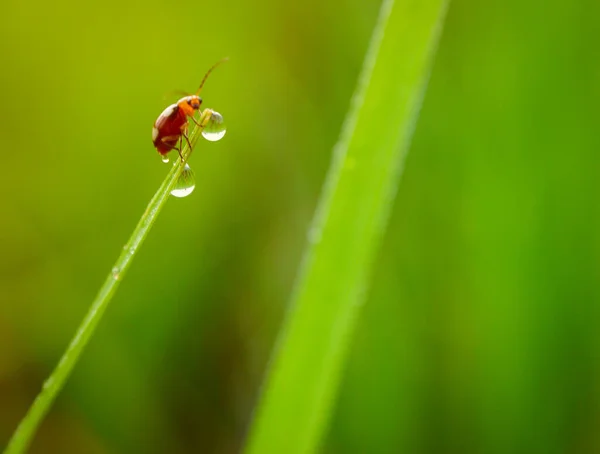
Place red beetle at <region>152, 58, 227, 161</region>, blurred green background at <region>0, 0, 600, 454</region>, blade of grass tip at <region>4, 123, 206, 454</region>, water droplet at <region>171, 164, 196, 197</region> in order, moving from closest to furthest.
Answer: blade of grass tip at <region>4, 123, 206, 454</region>, water droplet at <region>171, 164, 196, 197</region>, red beetle at <region>152, 58, 227, 161</region>, blurred green background at <region>0, 0, 600, 454</region>

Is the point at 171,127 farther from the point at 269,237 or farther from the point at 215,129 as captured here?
the point at 269,237

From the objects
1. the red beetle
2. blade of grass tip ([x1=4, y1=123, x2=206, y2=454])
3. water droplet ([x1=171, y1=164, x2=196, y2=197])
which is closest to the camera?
blade of grass tip ([x1=4, y1=123, x2=206, y2=454])

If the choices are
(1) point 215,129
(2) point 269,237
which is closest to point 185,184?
(1) point 215,129

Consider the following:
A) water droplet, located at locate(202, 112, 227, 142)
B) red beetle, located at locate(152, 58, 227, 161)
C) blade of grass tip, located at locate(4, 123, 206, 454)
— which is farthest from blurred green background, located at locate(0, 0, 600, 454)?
blade of grass tip, located at locate(4, 123, 206, 454)

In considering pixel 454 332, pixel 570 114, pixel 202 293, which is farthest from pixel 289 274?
pixel 570 114

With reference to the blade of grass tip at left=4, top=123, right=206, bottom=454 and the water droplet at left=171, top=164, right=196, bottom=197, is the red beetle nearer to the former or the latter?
the water droplet at left=171, top=164, right=196, bottom=197

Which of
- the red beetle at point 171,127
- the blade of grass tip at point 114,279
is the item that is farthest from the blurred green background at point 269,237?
the blade of grass tip at point 114,279
